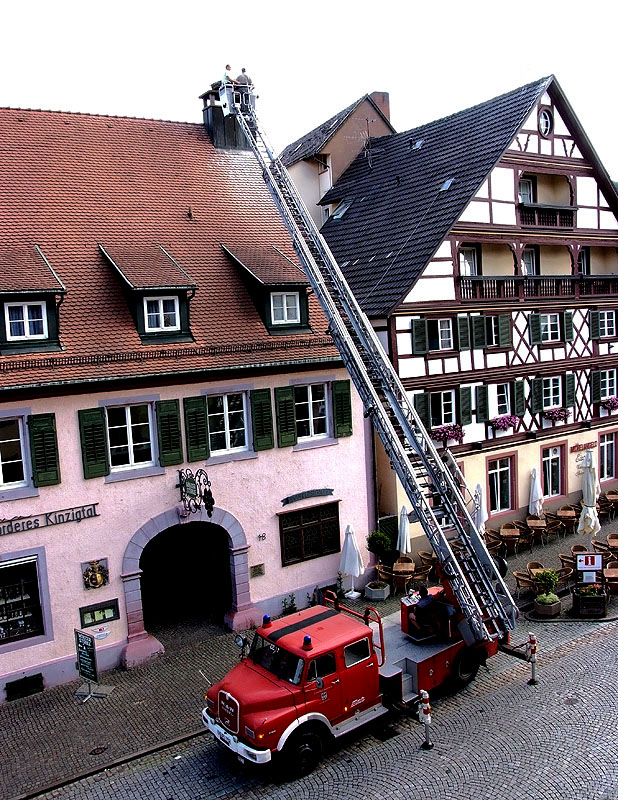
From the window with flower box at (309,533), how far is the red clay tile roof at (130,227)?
3.98 metres

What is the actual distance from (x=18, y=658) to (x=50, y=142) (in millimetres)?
12814

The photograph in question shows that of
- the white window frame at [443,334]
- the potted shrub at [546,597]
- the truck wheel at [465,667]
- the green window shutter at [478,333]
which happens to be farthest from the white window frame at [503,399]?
the truck wheel at [465,667]

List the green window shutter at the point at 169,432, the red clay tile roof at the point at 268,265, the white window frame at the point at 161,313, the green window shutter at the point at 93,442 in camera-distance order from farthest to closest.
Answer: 1. the red clay tile roof at the point at 268,265
2. the white window frame at the point at 161,313
3. the green window shutter at the point at 169,432
4. the green window shutter at the point at 93,442

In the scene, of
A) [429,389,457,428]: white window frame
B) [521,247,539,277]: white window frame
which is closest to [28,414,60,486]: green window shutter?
[429,389,457,428]: white window frame

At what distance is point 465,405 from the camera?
74.0 ft

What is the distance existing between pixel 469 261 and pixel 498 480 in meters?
6.98

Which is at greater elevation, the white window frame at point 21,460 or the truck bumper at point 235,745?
the white window frame at point 21,460

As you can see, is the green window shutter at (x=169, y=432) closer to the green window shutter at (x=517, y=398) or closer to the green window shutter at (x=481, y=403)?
the green window shutter at (x=481, y=403)

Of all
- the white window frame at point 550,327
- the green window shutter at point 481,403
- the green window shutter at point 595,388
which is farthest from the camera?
the green window shutter at point 595,388

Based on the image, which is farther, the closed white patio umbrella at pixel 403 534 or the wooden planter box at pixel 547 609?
the closed white patio umbrella at pixel 403 534

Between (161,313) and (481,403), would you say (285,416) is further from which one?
(481,403)

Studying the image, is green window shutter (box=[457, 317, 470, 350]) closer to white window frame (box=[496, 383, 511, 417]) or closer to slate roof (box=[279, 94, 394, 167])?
white window frame (box=[496, 383, 511, 417])

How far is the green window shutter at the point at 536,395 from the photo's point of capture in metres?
24.5

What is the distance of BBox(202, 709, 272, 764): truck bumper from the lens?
11.5 meters
